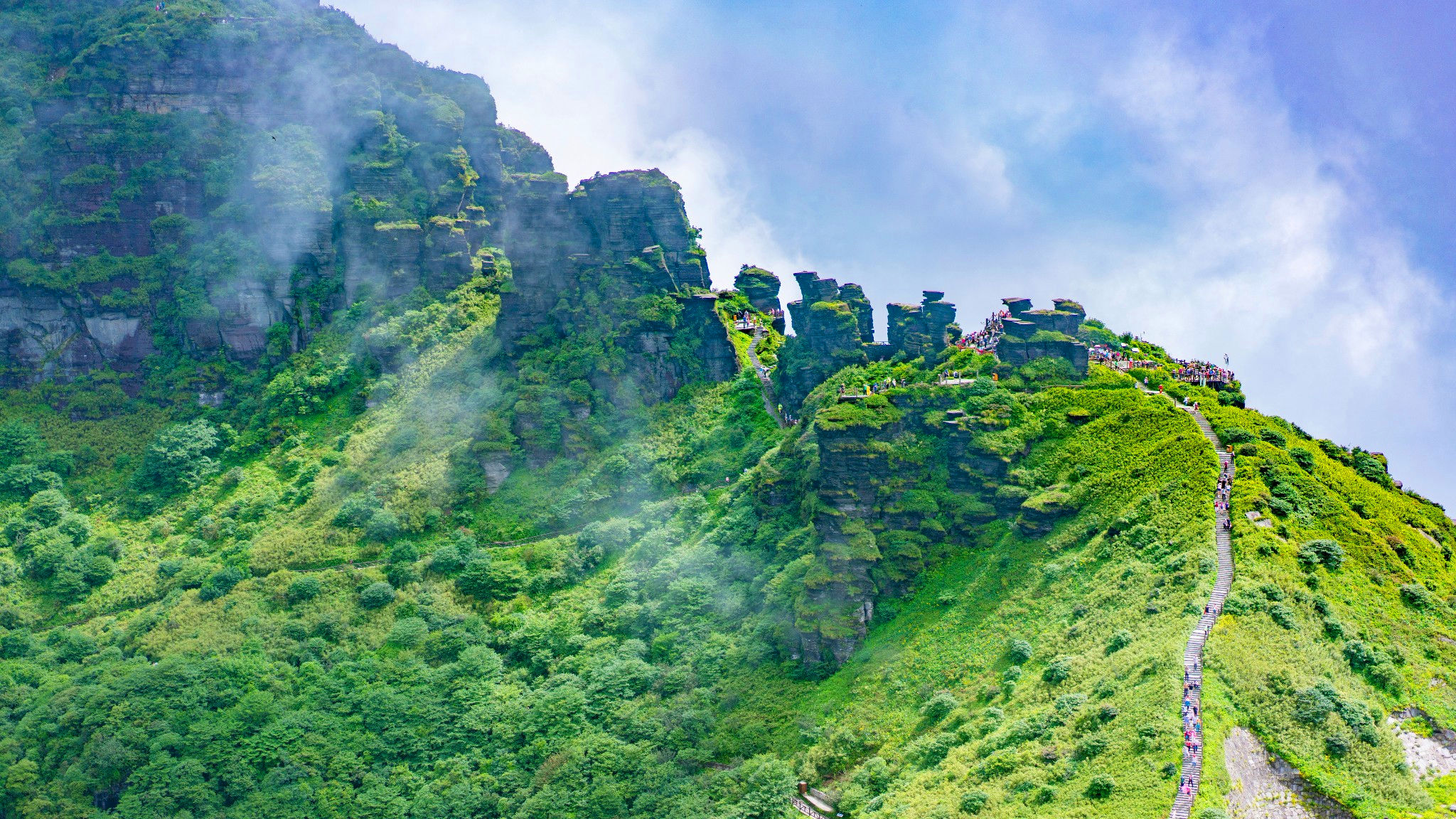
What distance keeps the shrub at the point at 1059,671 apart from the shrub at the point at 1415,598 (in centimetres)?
1820

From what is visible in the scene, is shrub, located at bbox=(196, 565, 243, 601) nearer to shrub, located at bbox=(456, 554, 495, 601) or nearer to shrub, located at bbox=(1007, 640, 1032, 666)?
shrub, located at bbox=(456, 554, 495, 601)

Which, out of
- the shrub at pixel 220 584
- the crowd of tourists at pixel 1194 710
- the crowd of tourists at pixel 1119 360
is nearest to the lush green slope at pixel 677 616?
the shrub at pixel 220 584

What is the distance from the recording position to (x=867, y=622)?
3285 inches

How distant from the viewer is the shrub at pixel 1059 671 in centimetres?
6806

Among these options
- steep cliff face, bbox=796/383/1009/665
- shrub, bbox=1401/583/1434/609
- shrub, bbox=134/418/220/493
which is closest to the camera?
shrub, bbox=1401/583/1434/609

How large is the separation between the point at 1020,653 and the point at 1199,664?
476 inches

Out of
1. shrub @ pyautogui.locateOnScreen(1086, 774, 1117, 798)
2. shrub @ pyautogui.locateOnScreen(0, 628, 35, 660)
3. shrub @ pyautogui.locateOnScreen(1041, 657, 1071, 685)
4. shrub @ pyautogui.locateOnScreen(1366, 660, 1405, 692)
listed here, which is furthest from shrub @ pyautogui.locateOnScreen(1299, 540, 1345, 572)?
shrub @ pyautogui.locateOnScreen(0, 628, 35, 660)

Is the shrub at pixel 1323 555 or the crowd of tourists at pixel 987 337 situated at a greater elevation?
the crowd of tourists at pixel 987 337

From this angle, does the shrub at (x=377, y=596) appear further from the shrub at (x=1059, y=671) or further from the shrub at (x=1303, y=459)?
the shrub at (x=1303, y=459)

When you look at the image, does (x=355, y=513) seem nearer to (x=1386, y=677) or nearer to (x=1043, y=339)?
(x=1043, y=339)

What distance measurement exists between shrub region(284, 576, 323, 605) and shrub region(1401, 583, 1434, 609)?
2790 inches

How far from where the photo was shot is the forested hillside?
68500mm

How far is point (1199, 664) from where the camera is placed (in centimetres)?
6222

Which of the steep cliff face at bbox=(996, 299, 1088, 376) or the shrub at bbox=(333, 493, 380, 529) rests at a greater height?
the steep cliff face at bbox=(996, 299, 1088, 376)
